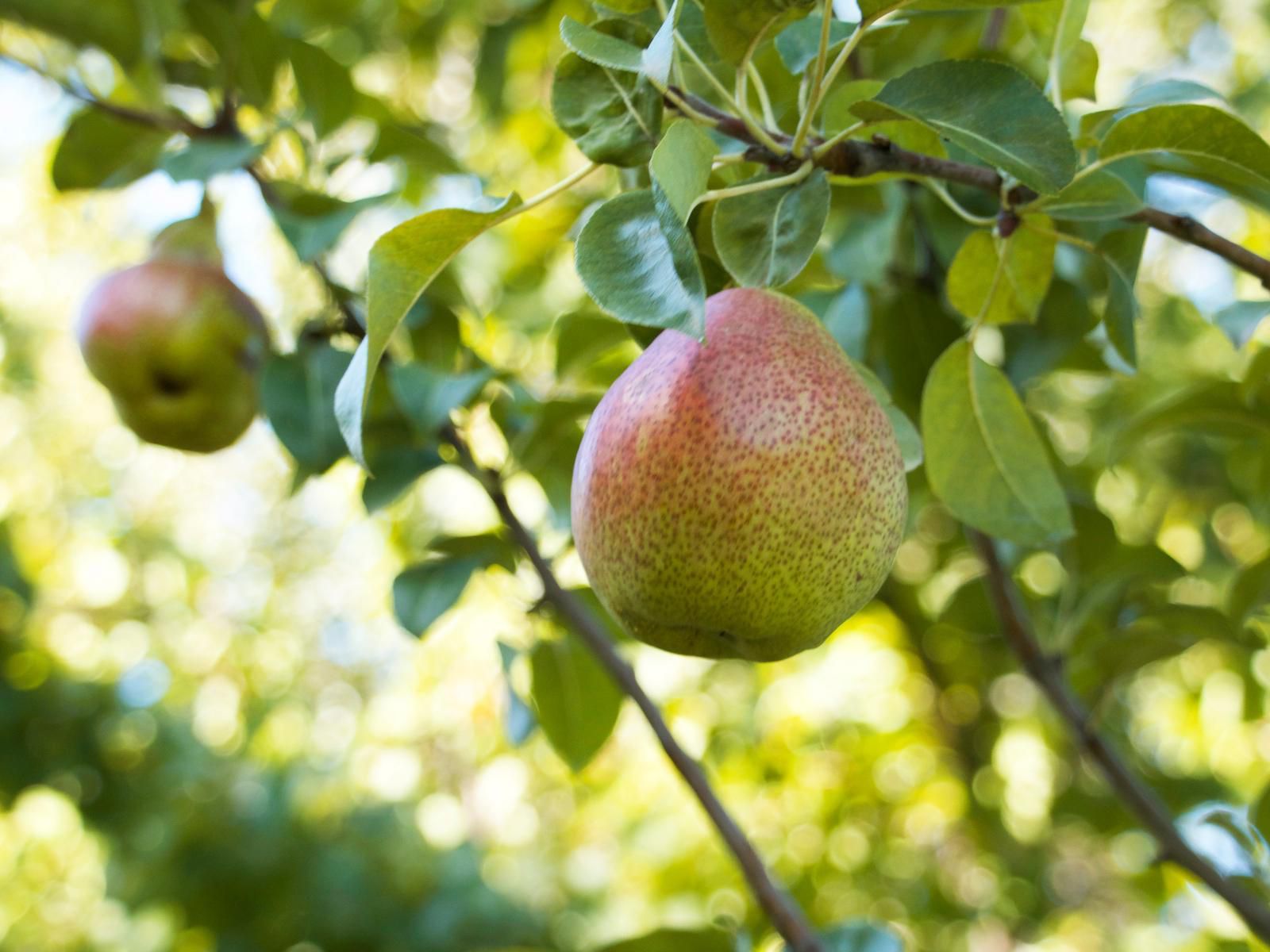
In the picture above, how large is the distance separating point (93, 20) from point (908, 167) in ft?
3.12

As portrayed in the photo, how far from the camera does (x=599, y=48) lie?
1.90 feet

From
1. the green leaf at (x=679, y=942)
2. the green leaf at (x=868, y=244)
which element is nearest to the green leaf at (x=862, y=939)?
the green leaf at (x=679, y=942)

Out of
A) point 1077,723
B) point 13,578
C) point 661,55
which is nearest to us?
point 661,55

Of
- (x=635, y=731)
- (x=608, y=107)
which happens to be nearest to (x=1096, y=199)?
(x=608, y=107)

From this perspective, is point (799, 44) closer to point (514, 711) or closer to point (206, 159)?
point (206, 159)

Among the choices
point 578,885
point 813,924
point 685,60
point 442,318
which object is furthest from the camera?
point 578,885

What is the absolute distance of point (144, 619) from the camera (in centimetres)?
597

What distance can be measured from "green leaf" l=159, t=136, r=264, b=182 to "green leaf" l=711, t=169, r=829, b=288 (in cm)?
57

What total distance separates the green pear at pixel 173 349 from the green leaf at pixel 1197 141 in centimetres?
87

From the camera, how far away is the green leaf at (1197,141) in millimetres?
673

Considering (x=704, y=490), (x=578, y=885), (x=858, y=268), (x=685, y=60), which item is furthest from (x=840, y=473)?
(x=578, y=885)

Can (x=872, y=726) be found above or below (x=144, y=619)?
above

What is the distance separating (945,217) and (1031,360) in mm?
159

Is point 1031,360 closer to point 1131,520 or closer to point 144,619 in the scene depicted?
point 1131,520
